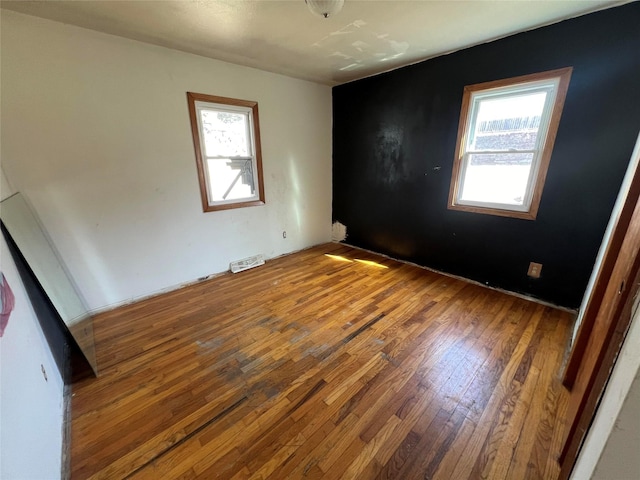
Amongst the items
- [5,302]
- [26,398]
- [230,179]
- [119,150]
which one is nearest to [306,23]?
[230,179]

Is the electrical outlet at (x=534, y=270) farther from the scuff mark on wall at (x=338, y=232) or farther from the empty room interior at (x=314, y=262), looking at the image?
the scuff mark on wall at (x=338, y=232)

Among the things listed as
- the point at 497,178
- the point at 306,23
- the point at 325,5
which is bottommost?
the point at 497,178

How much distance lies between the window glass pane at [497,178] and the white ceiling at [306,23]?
103 cm

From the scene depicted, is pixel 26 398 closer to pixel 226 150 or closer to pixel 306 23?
pixel 226 150

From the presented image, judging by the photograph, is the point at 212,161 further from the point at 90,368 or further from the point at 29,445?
the point at 29,445

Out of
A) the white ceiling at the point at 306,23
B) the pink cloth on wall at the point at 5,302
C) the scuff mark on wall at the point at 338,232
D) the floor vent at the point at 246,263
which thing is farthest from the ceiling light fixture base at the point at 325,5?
the scuff mark on wall at the point at 338,232

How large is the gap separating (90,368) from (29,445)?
1.00m

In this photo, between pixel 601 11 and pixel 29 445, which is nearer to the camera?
pixel 29 445

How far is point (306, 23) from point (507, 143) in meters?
2.10

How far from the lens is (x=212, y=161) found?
289cm

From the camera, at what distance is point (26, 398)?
100 cm

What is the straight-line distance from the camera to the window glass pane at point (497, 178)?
2.37 meters

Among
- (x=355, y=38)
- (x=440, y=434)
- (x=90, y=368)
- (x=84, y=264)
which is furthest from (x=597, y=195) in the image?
(x=84, y=264)

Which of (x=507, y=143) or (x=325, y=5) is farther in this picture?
(x=507, y=143)
